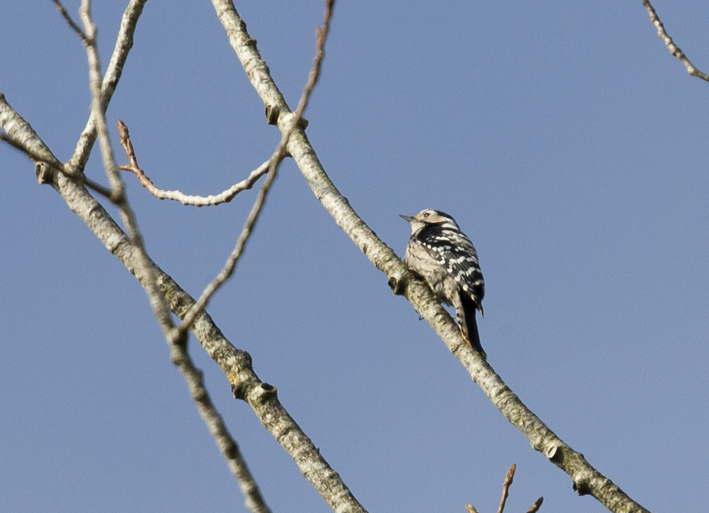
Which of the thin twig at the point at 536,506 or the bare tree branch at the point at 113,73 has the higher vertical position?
the bare tree branch at the point at 113,73

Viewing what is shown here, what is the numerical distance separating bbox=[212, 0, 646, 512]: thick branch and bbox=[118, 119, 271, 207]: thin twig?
0.84 meters

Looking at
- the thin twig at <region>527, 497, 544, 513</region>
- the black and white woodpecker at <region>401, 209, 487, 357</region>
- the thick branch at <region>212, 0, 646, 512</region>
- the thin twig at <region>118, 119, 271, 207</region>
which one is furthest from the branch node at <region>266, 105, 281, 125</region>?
the thin twig at <region>527, 497, 544, 513</region>

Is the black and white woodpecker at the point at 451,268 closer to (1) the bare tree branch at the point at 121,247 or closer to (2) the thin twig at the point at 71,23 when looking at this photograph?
(1) the bare tree branch at the point at 121,247

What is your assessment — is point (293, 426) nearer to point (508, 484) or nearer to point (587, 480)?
point (508, 484)

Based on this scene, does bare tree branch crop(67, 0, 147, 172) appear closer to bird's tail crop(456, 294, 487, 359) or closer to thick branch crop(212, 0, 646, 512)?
thick branch crop(212, 0, 646, 512)

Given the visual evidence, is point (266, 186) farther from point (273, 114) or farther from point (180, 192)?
point (273, 114)

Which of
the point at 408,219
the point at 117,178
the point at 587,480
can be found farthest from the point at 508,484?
the point at 408,219

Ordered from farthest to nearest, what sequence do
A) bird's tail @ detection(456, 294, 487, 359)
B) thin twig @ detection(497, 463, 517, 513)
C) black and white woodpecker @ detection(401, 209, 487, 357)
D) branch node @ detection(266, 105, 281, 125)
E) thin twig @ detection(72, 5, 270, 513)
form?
black and white woodpecker @ detection(401, 209, 487, 357) < bird's tail @ detection(456, 294, 487, 359) < branch node @ detection(266, 105, 281, 125) < thin twig @ detection(497, 463, 517, 513) < thin twig @ detection(72, 5, 270, 513)

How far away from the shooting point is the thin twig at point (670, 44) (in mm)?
2979

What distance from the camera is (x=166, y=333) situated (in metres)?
1.72

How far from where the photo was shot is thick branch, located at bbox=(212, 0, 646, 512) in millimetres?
3453

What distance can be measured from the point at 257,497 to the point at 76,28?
3.85ft

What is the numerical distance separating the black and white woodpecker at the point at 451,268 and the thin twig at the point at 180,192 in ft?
8.31

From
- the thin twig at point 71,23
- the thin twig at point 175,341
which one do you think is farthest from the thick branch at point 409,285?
the thin twig at point 71,23
